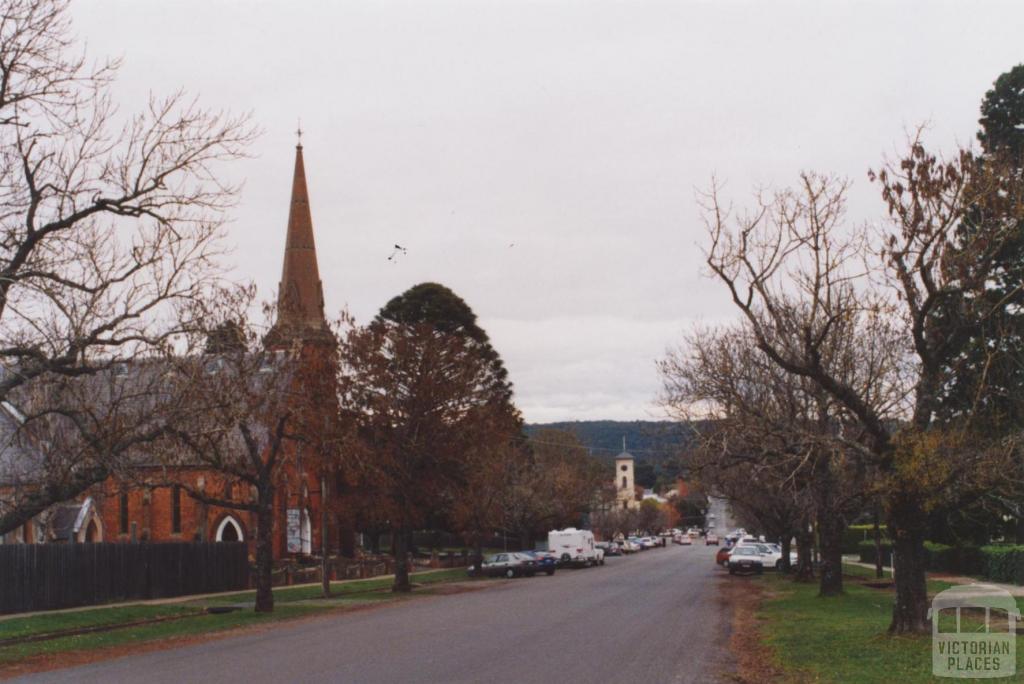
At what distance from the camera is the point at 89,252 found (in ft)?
66.5

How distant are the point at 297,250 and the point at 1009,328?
47.1 meters

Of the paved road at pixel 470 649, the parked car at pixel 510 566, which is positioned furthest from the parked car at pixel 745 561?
the paved road at pixel 470 649

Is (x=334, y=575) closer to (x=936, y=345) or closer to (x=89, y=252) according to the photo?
(x=89, y=252)

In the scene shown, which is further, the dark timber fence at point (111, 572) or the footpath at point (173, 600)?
the dark timber fence at point (111, 572)

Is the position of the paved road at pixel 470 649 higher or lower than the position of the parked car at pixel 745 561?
higher

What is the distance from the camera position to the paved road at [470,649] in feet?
52.5

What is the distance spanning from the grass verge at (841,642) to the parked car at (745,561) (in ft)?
60.3

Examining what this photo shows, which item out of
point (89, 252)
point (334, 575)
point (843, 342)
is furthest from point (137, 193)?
Result: point (334, 575)

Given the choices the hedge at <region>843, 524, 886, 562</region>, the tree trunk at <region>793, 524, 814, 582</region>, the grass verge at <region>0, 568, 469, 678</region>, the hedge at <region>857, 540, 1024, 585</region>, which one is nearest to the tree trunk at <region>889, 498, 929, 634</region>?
the grass verge at <region>0, 568, 469, 678</region>

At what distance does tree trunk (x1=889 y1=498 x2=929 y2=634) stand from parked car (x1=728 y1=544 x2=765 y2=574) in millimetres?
32139

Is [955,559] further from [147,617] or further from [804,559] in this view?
[147,617]

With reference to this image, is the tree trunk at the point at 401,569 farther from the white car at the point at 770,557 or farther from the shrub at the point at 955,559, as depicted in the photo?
the shrub at the point at 955,559

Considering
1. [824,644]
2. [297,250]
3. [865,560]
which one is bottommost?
[865,560]

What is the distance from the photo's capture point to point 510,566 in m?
57.1
